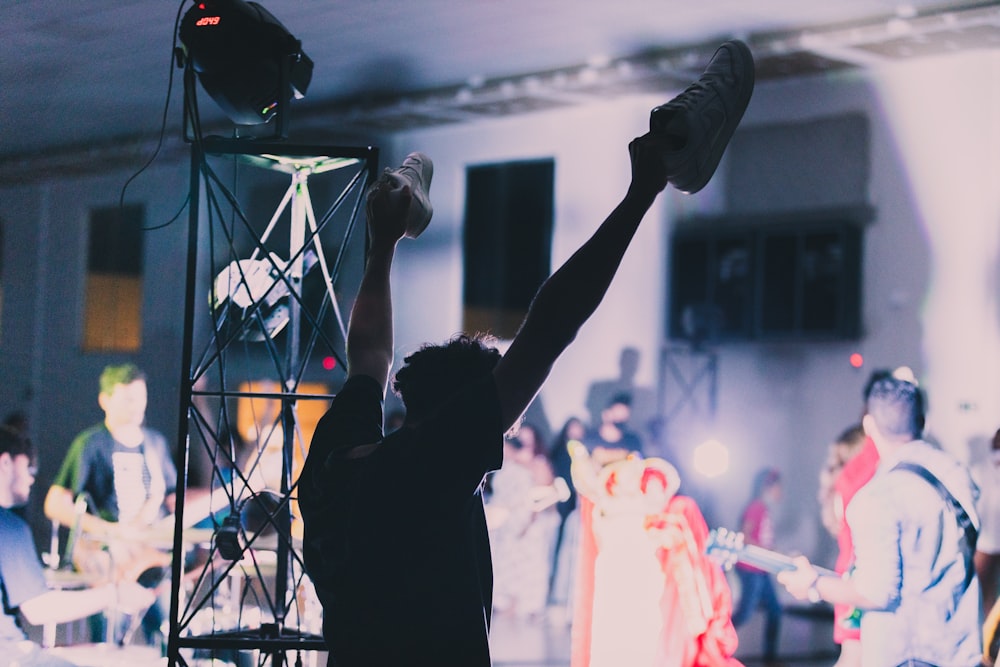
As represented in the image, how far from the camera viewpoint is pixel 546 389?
9047mm

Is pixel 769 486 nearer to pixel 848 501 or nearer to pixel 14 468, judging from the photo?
pixel 848 501

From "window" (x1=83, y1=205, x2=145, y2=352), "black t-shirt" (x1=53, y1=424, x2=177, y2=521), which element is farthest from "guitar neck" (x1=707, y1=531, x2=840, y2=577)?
"window" (x1=83, y1=205, x2=145, y2=352)

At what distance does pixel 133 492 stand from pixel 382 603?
14.0 ft

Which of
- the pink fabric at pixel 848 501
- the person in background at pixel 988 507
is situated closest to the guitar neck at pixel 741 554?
the pink fabric at pixel 848 501

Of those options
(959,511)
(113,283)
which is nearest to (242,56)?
(959,511)

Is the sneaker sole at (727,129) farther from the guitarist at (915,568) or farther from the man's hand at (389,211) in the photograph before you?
the guitarist at (915,568)

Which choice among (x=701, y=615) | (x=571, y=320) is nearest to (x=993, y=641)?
(x=701, y=615)

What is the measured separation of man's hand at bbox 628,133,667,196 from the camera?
4.53ft

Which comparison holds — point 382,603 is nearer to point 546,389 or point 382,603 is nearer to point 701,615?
point 701,615

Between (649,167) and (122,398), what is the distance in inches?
176

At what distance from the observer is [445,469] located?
137cm

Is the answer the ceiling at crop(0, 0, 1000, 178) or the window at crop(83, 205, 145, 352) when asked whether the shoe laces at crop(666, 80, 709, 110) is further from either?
the window at crop(83, 205, 145, 352)

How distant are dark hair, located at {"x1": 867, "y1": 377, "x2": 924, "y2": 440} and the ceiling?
11.0 ft

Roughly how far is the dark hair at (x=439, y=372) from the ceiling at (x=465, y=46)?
203 inches
